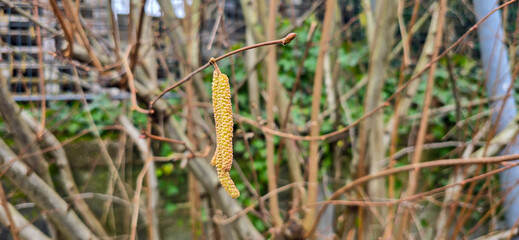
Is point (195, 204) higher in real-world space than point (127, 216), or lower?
higher

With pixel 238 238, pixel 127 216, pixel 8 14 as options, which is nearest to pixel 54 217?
pixel 238 238

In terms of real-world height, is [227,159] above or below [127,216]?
above

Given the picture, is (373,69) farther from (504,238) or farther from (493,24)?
(504,238)

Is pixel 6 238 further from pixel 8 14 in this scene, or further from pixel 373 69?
pixel 373 69

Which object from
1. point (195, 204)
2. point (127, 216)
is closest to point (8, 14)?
point (127, 216)

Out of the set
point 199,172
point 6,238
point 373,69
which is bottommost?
point 6,238

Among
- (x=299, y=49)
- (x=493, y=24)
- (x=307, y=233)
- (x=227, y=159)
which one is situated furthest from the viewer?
(x=299, y=49)

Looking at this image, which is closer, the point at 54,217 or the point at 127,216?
the point at 54,217

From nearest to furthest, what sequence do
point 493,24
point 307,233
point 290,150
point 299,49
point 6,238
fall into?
1. point 307,233
2. point 290,150
3. point 493,24
4. point 6,238
5. point 299,49

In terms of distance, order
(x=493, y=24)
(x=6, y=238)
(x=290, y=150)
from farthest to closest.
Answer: (x=6, y=238), (x=493, y=24), (x=290, y=150)
